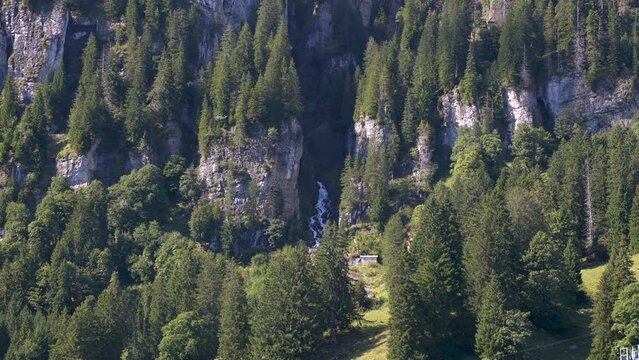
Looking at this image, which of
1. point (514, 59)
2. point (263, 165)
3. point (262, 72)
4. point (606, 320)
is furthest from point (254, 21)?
point (606, 320)

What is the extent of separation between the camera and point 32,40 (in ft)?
470

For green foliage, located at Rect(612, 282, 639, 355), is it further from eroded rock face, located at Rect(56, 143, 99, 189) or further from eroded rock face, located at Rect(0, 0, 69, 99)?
eroded rock face, located at Rect(0, 0, 69, 99)

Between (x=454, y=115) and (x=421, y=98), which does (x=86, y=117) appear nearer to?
(x=421, y=98)

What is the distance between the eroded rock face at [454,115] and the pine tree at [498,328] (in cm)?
5249

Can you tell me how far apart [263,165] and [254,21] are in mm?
28167

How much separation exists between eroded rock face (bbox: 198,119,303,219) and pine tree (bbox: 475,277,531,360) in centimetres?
5060

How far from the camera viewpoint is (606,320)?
254ft

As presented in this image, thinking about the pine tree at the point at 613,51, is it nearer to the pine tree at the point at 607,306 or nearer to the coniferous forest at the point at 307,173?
the coniferous forest at the point at 307,173

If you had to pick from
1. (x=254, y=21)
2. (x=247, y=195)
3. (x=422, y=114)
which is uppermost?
(x=254, y=21)

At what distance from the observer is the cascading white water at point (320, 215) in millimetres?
131625

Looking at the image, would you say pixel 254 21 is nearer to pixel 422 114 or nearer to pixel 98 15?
pixel 98 15

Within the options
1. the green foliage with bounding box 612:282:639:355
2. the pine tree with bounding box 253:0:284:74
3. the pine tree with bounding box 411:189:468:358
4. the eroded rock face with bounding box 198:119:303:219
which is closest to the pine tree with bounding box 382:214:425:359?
the pine tree with bounding box 411:189:468:358

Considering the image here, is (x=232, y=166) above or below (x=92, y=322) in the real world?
above

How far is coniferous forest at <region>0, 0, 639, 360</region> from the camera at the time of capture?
291ft
